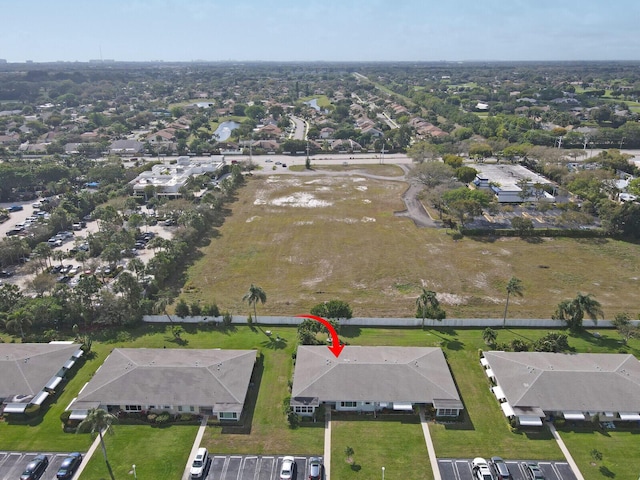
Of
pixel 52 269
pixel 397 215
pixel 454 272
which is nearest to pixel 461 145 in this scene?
pixel 397 215

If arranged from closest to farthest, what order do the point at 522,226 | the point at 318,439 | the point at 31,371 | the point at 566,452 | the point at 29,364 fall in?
1. the point at 566,452
2. the point at 318,439
3. the point at 31,371
4. the point at 29,364
5. the point at 522,226

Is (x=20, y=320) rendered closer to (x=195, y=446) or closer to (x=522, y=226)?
(x=195, y=446)

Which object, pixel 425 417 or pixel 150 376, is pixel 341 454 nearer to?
pixel 425 417

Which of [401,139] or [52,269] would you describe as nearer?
[52,269]

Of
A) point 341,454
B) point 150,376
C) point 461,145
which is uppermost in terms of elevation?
point 461,145

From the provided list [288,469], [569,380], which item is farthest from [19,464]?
[569,380]

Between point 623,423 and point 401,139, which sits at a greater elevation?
point 401,139

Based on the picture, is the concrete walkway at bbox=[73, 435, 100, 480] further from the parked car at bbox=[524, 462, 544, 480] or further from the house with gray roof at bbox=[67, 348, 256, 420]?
the parked car at bbox=[524, 462, 544, 480]
